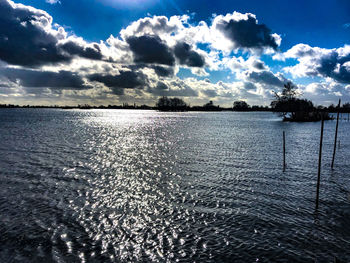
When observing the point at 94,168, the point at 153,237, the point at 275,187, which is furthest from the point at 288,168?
the point at 94,168

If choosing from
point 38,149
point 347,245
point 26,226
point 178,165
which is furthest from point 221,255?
point 38,149

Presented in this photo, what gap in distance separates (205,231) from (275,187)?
8556 mm

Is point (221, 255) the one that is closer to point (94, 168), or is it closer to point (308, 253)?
point (308, 253)

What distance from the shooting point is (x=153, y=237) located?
10078 mm

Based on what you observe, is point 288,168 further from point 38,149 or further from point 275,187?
point 38,149

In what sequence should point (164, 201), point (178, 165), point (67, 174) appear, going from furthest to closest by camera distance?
point (178, 165)
point (67, 174)
point (164, 201)

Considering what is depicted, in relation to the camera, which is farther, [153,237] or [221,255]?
[153,237]

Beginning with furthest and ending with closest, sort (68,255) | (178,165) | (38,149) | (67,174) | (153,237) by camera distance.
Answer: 1. (38,149)
2. (178,165)
3. (67,174)
4. (153,237)
5. (68,255)

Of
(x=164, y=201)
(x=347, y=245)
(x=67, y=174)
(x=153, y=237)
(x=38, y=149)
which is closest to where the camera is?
(x=347, y=245)

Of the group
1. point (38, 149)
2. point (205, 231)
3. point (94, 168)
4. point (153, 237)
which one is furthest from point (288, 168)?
point (38, 149)

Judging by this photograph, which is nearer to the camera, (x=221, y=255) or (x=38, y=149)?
(x=221, y=255)

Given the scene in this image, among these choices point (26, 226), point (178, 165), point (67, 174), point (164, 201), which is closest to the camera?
point (26, 226)

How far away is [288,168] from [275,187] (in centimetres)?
650

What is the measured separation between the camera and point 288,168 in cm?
2189
